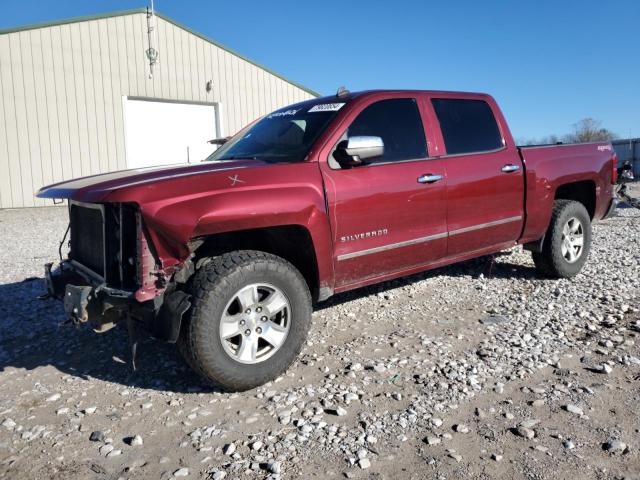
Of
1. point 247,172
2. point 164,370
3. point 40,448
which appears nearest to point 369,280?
point 247,172

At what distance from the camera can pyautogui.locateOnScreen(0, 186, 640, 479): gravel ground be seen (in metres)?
2.59

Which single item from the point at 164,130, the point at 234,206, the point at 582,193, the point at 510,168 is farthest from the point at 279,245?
the point at 164,130

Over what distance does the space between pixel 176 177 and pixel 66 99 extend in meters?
13.1

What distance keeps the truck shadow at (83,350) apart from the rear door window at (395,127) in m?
1.66

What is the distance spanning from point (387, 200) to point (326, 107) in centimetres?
93

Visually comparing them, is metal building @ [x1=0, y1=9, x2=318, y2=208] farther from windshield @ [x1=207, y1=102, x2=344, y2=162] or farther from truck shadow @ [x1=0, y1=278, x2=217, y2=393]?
windshield @ [x1=207, y1=102, x2=344, y2=162]

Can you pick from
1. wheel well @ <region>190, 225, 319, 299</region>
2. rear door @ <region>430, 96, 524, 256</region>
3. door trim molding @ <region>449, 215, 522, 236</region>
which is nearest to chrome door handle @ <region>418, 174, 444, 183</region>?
rear door @ <region>430, 96, 524, 256</region>

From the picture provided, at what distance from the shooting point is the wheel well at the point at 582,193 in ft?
19.9

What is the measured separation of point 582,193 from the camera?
6.16 metres

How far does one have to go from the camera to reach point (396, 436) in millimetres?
2793

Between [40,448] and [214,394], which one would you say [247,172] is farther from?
[40,448]

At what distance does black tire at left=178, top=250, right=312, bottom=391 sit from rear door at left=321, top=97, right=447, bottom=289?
53 cm

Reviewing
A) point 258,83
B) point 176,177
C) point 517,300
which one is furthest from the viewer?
point 258,83

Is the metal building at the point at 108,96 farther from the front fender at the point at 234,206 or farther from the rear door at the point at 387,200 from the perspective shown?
the front fender at the point at 234,206
